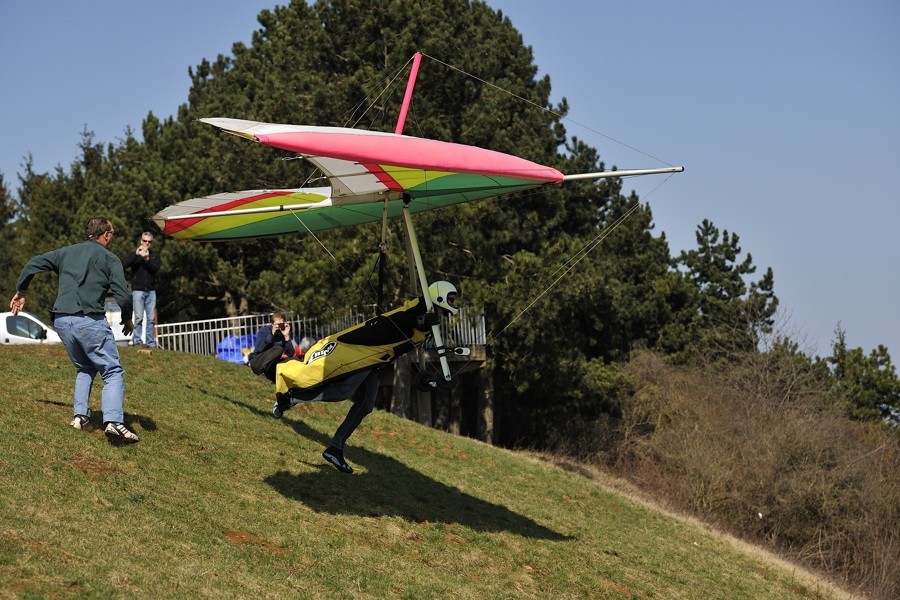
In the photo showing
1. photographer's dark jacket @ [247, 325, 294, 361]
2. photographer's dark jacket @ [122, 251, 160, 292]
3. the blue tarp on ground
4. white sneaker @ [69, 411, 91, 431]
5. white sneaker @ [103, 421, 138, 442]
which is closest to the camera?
white sneaker @ [103, 421, 138, 442]

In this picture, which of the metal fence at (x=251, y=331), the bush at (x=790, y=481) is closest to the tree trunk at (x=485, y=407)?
the bush at (x=790, y=481)

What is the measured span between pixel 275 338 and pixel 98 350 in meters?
4.66

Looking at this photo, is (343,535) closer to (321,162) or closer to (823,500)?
(321,162)

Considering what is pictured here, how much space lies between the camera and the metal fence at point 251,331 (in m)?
29.0

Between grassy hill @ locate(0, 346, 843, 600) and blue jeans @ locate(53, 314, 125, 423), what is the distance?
1.92ft

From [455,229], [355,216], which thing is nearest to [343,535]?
[355,216]

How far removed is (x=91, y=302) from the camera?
11430 millimetres

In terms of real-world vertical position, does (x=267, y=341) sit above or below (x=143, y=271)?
below

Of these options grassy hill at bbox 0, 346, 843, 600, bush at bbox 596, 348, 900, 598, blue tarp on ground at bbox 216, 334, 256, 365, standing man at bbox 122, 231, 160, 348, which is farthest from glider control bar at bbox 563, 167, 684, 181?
bush at bbox 596, 348, 900, 598

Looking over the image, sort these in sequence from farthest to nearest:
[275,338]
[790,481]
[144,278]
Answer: [790,481] < [144,278] < [275,338]

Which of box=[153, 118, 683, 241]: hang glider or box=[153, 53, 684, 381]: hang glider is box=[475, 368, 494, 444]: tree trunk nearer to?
box=[153, 53, 684, 381]: hang glider

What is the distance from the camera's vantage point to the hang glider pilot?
12.2m


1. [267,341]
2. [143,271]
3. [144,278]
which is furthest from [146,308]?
[267,341]

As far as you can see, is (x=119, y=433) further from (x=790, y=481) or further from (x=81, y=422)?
(x=790, y=481)
